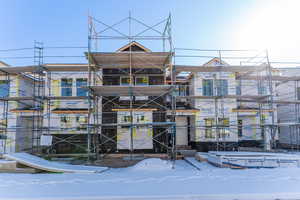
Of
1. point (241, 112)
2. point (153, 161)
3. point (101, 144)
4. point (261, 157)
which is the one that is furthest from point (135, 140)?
point (241, 112)

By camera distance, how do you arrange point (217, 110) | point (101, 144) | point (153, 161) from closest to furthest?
point (153, 161), point (101, 144), point (217, 110)

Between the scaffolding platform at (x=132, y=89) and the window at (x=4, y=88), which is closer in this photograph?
the scaffolding platform at (x=132, y=89)

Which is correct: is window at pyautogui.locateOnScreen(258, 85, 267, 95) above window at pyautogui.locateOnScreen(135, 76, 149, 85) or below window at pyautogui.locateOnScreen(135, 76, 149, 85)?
below

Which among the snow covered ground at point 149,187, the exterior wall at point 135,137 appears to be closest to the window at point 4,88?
the exterior wall at point 135,137

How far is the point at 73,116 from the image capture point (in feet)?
39.7

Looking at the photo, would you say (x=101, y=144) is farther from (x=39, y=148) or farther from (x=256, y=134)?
(x=256, y=134)

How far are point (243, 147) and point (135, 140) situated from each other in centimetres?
807

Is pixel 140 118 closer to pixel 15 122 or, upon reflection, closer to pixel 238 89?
pixel 238 89

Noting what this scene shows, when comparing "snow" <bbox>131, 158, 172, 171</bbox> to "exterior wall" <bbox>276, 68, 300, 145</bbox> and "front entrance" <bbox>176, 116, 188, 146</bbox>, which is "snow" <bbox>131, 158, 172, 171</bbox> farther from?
"exterior wall" <bbox>276, 68, 300, 145</bbox>

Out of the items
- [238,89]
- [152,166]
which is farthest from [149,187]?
[238,89]

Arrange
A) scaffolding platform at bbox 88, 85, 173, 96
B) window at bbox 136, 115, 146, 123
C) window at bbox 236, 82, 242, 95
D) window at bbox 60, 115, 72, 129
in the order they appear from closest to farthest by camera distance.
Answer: scaffolding platform at bbox 88, 85, 173, 96 < window at bbox 136, 115, 146, 123 < window at bbox 60, 115, 72, 129 < window at bbox 236, 82, 242, 95

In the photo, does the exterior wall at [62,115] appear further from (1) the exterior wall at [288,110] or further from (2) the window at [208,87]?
(1) the exterior wall at [288,110]

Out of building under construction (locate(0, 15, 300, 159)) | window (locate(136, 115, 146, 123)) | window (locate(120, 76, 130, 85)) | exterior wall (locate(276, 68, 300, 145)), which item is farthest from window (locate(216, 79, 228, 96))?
window (locate(120, 76, 130, 85))

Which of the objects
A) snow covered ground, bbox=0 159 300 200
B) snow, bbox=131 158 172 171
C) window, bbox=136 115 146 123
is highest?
window, bbox=136 115 146 123
